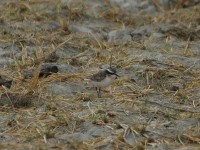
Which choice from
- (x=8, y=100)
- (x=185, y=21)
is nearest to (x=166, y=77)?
(x=8, y=100)

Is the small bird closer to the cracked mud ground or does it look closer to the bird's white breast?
the bird's white breast

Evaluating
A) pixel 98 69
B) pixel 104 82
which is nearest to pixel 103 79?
pixel 104 82

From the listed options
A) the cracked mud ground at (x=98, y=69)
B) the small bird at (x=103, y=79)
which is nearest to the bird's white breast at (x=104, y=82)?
the small bird at (x=103, y=79)

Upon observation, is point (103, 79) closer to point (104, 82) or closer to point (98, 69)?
point (104, 82)

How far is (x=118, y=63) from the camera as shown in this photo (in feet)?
32.6

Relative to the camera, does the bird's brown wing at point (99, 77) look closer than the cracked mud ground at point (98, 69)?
No

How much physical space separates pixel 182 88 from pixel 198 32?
3273mm

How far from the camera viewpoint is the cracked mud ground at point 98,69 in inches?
273

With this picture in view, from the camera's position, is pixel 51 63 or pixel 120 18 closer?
pixel 51 63

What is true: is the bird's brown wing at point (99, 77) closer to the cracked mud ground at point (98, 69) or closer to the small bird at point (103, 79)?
the small bird at point (103, 79)

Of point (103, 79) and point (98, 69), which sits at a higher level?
point (103, 79)

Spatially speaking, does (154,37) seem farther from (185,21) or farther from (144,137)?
(144,137)

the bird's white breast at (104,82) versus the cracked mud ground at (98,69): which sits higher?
the bird's white breast at (104,82)

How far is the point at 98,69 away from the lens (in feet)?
31.6
